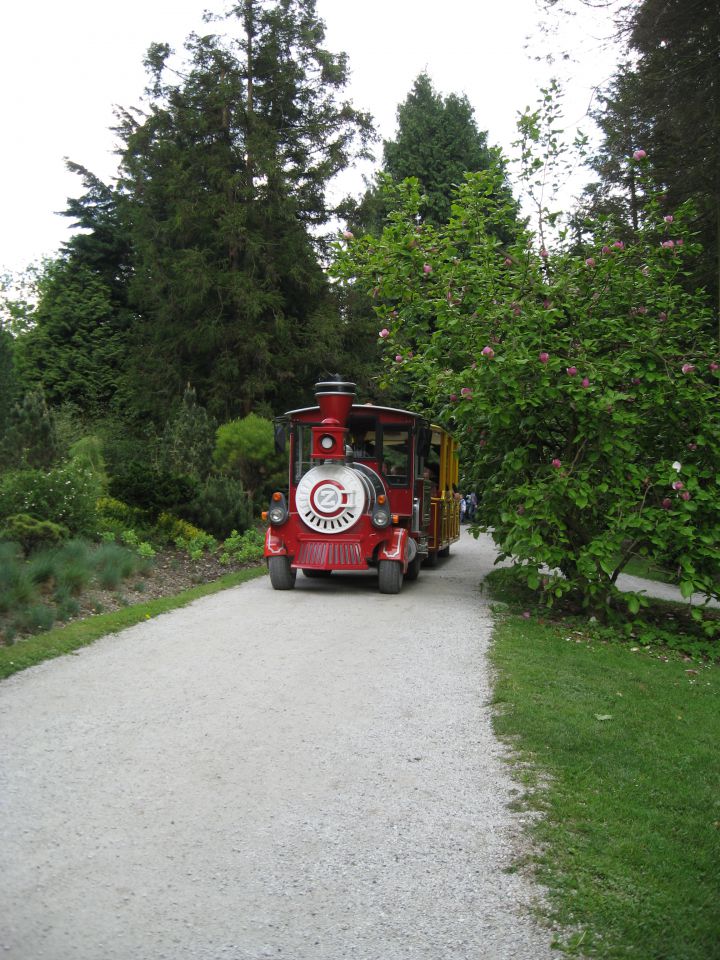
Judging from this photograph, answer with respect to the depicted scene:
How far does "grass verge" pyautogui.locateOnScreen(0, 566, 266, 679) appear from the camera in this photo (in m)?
7.12

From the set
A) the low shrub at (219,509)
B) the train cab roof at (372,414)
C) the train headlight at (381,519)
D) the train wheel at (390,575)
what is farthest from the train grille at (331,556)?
the low shrub at (219,509)

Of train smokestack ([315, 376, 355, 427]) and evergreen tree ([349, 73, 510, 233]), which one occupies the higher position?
evergreen tree ([349, 73, 510, 233])

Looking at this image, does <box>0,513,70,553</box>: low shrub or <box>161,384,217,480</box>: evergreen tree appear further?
<box>161,384,217,480</box>: evergreen tree

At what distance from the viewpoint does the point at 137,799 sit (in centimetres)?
444

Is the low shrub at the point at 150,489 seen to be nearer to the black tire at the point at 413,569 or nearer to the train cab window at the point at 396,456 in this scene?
the train cab window at the point at 396,456

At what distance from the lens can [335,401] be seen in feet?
41.6

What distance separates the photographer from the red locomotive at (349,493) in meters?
12.1

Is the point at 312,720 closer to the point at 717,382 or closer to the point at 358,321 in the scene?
the point at 717,382

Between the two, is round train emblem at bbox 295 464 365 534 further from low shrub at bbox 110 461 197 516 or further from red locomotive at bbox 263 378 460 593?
low shrub at bbox 110 461 197 516

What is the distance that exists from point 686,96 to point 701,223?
2473 millimetres

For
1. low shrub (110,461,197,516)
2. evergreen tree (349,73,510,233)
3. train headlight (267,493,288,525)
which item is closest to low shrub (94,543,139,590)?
train headlight (267,493,288,525)

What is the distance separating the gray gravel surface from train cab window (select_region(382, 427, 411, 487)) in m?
5.62

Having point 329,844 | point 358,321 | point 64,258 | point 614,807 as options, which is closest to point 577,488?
point 614,807

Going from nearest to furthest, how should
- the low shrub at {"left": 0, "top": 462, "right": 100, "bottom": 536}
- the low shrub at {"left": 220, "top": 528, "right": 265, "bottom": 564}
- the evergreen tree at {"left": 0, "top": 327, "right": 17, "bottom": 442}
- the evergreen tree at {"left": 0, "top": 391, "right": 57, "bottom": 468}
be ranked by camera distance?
the low shrub at {"left": 0, "top": 462, "right": 100, "bottom": 536} < the low shrub at {"left": 220, "top": 528, "right": 265, "bottom": 564} < the evergreen tree at {"left": 0, "top": 391, "right": 57, "bottom": 468} < the evergreen tree at {"left": 0, "top": 327, "right": 17, "bottom": 442}
